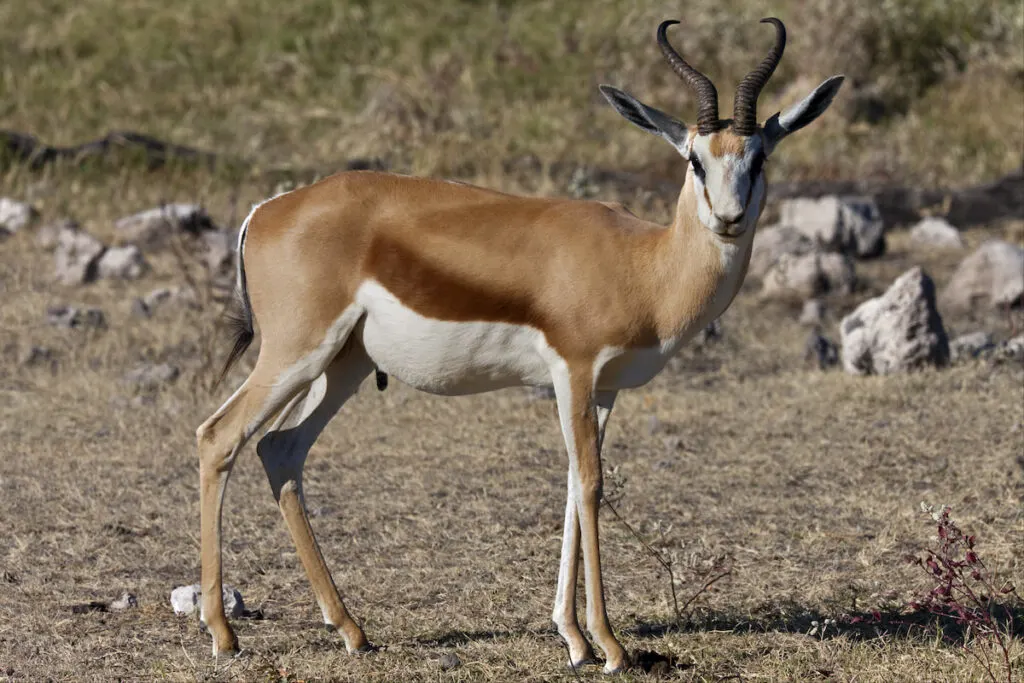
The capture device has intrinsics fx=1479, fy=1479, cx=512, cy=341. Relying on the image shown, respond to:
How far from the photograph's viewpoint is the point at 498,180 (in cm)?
1211

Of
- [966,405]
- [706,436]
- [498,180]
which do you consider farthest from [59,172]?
[966,405]

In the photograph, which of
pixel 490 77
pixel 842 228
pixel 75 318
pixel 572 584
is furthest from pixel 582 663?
pixel 490 77

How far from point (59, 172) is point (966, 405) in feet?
24.7

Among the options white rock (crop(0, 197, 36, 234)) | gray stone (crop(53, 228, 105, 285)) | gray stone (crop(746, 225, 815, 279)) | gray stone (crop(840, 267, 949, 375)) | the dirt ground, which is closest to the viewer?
the dirt ground

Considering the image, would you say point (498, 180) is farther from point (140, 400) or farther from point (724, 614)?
point (724, 614)

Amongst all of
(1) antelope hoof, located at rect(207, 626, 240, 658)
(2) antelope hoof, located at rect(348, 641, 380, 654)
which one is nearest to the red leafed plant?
(2) antelope hoof, located at rect(348, 641, 380, 654)

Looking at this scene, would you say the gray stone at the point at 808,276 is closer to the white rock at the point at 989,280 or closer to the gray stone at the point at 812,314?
→ the gray stone at the point at 812,314

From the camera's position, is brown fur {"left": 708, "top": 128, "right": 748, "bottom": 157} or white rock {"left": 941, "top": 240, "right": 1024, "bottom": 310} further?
white rock {"left": 941, "top": 240, "right": 1024, "bottom": 310}

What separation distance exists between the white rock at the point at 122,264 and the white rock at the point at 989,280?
5526 millimetres

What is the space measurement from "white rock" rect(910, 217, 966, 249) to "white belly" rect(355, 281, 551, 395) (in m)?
7.30

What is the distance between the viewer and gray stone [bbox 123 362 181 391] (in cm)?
830

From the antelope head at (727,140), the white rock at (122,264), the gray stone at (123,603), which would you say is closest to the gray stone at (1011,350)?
the antelope head at (727,140)

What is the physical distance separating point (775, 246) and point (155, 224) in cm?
453

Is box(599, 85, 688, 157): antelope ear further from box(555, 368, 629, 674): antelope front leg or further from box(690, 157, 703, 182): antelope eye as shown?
box(555, 368, 629, 674): antelope front leg
